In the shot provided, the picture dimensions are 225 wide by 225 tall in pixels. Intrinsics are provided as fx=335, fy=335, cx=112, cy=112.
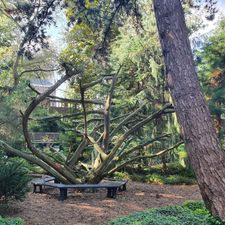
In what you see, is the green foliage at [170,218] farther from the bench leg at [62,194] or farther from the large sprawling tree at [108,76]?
the bench leg at [62,194]

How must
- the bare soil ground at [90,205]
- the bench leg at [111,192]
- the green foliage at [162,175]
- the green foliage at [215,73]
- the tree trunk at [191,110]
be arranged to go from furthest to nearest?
the green foliage at [162,175]
the green foliage at [215,73]
the bench leg at [111,192]
the bare soil ground at [90,205]
the tree trunk at [191,110]

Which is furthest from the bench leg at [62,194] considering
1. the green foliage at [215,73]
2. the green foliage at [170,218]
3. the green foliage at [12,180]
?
the green foliage at [215,73]

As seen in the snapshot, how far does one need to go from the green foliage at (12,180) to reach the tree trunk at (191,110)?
329cm

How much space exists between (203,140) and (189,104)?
0.52 m

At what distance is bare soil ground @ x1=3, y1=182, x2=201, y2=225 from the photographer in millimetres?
6199

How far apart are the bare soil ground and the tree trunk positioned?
2.36 metres

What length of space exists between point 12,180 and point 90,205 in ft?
6.33

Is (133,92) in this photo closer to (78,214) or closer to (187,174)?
(187,174)

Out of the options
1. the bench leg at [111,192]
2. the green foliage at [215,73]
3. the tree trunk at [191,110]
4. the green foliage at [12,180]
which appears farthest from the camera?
the green foliage at [215,73]

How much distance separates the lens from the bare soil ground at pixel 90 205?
6.20 meters

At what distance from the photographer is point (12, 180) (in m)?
6.17

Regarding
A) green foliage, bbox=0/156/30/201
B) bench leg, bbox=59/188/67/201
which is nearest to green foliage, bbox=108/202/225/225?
green foliage, bbox=0/156/30/201

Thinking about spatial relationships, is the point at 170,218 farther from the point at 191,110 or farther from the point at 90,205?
the point at 90,205

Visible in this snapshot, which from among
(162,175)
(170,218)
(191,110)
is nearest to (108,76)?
(162,175)
